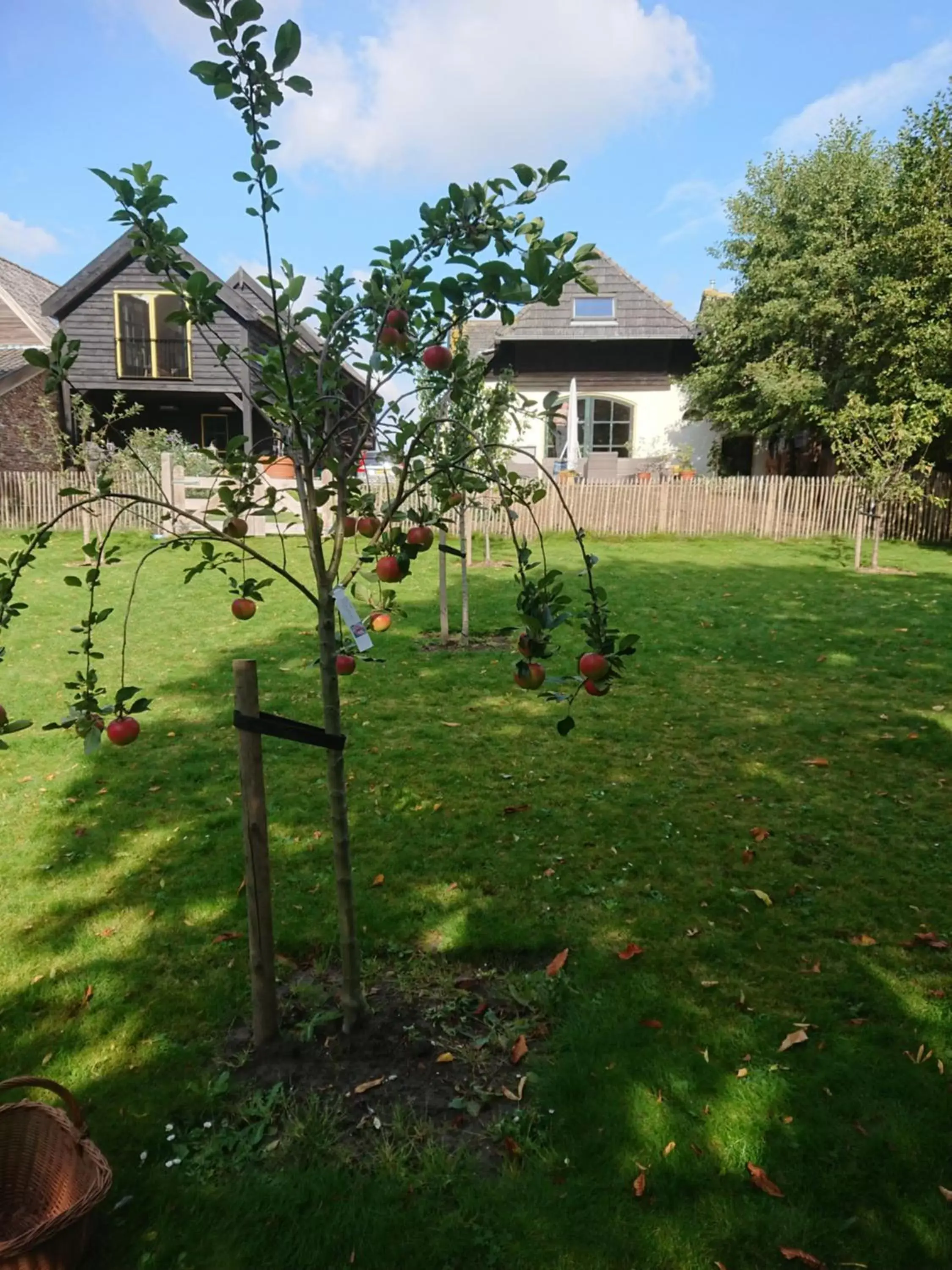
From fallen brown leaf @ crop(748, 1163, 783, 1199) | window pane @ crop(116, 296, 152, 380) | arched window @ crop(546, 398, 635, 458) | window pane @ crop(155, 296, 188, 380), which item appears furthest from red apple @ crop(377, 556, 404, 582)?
arched window @ crop(546, 398, 635, 458)

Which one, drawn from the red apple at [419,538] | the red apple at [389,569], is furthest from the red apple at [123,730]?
the red apple at [419,538]

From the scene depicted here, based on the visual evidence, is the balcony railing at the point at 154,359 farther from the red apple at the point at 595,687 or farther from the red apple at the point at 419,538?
the red apple at the point at 595,687

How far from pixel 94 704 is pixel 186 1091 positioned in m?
1.32

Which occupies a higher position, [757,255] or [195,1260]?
[757,255]

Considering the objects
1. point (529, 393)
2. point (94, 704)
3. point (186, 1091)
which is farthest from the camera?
point (529, 393)

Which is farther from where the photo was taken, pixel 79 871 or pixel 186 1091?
pixel 79 871

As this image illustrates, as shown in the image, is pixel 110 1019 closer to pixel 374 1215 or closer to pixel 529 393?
pixel 374 1215

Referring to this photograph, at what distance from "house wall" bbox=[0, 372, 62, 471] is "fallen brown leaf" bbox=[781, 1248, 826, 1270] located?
20.4m

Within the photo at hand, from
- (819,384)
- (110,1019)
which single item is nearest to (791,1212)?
(110,1019)

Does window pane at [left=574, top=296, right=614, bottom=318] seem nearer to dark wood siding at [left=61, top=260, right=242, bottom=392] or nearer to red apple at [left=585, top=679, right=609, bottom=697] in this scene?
dark wood siding at [left=61, top=260, right=242, bottom=392]

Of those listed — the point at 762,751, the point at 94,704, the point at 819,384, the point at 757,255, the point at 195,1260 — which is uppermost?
the point at 757,255

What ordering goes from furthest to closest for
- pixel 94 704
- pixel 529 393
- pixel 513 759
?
1. pixel 529 393
2. pixel 513 759
3. pixel 94 704

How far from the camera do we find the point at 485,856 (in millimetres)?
3963

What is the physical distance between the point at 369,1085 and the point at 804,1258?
1.32 metres
